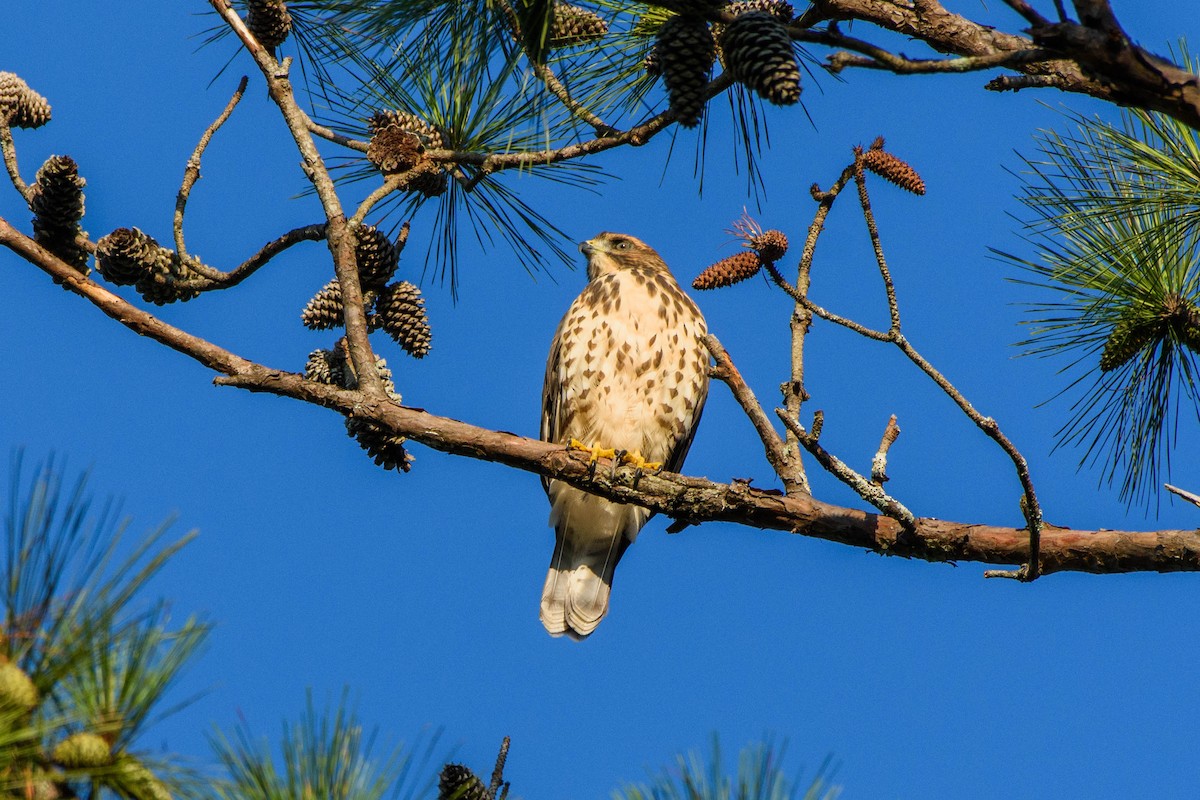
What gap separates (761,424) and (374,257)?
1.46m

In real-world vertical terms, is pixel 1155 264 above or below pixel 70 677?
above

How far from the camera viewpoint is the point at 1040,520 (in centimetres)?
328

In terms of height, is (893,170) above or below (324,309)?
above

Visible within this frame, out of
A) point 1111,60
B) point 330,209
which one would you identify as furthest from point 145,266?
point 1111,60

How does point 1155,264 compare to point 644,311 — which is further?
point 644,311

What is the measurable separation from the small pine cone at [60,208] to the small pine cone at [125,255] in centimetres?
10

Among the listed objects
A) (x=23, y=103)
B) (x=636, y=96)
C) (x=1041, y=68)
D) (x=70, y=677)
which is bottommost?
(x=70, y=677)

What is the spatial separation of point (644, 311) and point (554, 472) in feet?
7.72

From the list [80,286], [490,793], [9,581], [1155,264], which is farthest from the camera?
[80,286]

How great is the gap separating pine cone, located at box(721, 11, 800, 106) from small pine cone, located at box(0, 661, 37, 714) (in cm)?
188

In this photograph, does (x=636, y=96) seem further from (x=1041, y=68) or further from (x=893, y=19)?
(x=1041, y=68)

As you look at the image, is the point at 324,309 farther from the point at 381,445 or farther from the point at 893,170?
the point at 893,170

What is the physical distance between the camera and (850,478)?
3.31 metres

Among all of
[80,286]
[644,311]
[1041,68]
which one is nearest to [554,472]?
[80,286]
